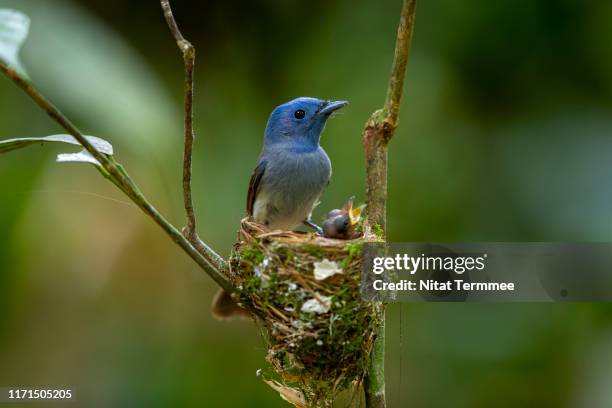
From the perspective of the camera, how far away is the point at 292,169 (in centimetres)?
402

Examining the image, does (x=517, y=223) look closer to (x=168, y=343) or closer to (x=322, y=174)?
(x=322, y=174)

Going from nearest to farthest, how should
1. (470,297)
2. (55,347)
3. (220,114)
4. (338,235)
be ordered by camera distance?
(470,297), (338,235), (55,347), (220,114)

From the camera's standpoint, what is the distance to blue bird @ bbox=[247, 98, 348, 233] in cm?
402

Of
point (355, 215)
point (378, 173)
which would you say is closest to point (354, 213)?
point (355, 215)

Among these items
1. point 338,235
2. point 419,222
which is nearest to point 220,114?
point 419,222

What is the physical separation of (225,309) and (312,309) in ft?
3.01

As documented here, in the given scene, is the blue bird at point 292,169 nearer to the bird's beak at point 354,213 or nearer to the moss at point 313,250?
the bird's beak at point 354,213

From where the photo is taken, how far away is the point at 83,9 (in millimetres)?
4512

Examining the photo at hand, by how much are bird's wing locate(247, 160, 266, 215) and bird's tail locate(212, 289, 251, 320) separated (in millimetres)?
636

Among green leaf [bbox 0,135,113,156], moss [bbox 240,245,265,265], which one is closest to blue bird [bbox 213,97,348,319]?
moss [bbox 240,245,265,265]

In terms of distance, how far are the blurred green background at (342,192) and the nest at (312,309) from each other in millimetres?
1010

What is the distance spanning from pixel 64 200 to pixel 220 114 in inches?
41.4

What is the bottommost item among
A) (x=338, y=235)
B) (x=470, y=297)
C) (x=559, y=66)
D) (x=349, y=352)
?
(x=349, y=352)

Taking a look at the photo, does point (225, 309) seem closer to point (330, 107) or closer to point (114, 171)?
point (330, 107)
